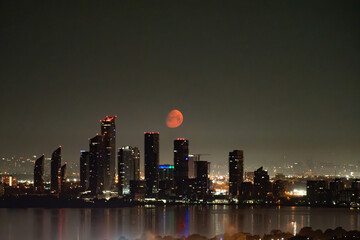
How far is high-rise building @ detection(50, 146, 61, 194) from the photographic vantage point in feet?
377

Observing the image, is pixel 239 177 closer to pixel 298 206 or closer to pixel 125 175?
pixel 298 206

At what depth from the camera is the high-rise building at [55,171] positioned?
115050mm

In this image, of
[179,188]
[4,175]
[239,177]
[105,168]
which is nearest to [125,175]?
[105,168]

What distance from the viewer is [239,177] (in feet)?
386

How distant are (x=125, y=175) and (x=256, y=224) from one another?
62491 mm

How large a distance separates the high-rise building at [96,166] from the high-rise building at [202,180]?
19540 mm

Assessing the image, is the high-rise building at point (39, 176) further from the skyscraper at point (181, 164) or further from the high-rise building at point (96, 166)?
the skyscraper at point (181, 164)

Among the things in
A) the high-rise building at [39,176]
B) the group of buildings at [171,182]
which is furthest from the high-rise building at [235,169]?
the high-rise building at [39,176]

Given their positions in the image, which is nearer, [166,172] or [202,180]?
[202,180]

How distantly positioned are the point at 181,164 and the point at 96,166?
1787cm

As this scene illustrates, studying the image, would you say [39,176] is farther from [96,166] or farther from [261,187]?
[261,187]

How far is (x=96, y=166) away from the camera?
383ft

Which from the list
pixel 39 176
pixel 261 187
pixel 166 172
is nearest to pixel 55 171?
pixel 39 176

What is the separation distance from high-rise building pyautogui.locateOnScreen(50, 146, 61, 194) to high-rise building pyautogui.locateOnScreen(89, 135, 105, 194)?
273 inches
